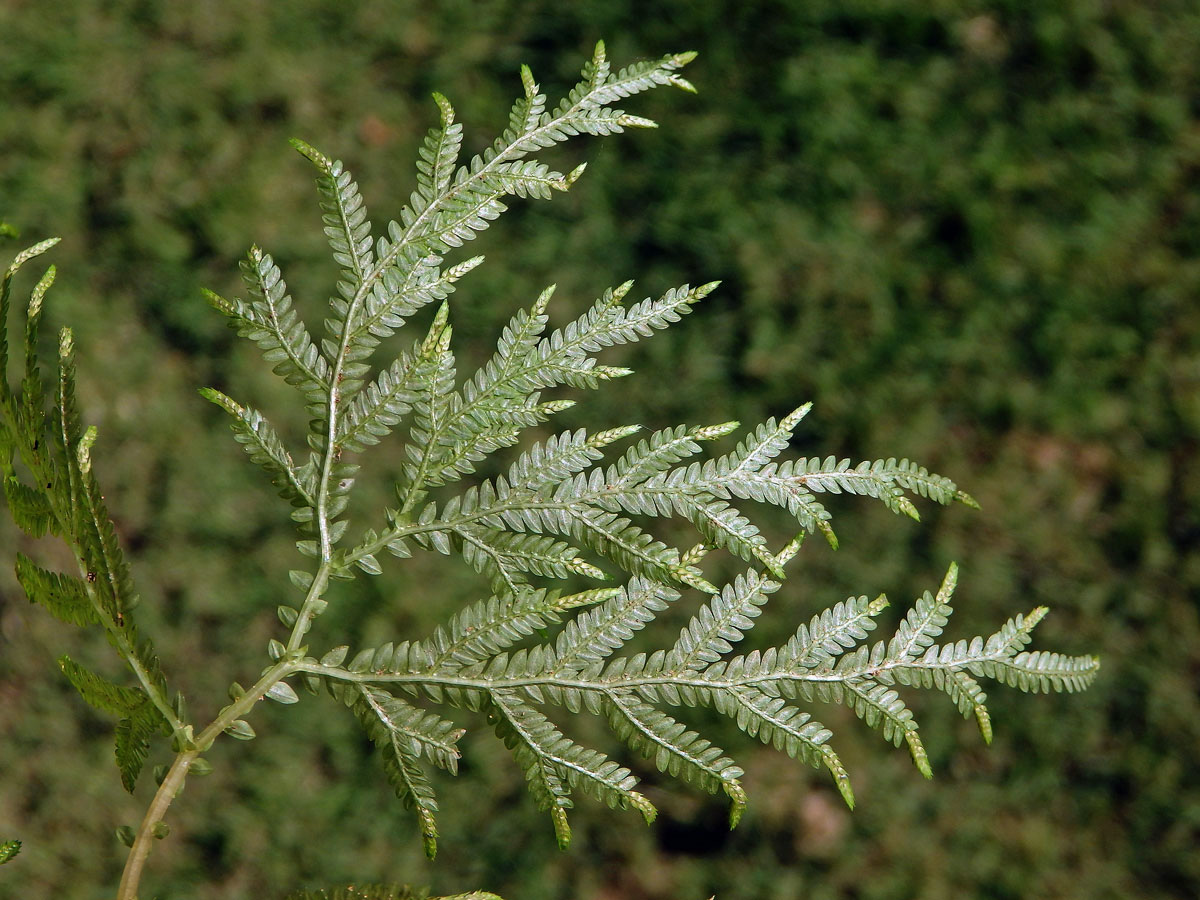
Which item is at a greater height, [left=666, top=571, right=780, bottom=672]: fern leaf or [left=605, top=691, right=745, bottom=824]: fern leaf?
[left=666, top=571, right=780, bottom=672]: fern leaf

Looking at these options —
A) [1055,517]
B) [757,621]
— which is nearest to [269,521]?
[757,621]

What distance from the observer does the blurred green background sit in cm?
334

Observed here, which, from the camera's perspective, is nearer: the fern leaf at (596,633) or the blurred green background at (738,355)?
the fern leaf at (596,633)

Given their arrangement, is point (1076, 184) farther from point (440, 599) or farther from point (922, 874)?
point (440, 599)

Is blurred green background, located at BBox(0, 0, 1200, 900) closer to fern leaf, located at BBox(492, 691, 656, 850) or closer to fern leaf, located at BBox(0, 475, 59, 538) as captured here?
fern leaf, located at BBox(492, 691, 656, 850)

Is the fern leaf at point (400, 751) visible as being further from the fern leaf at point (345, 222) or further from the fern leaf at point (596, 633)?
the fern leaf at point (345, 222)

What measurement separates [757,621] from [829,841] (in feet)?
2.55

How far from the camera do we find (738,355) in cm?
356

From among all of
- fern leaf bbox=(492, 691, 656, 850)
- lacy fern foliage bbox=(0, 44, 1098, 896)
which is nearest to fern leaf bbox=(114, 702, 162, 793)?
lacy fern foliage bbox=(0, 44, 1098, 896)

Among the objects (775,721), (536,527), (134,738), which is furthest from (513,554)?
(134,738)

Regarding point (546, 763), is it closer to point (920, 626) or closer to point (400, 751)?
point (400, 751)

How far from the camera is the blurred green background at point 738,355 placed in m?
3.34

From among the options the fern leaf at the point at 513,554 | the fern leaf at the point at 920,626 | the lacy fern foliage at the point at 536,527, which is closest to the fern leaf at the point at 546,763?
the lacy fern foliage at the point at 536,527

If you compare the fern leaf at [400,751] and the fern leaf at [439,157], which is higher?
the fern leaf at [439,157]
